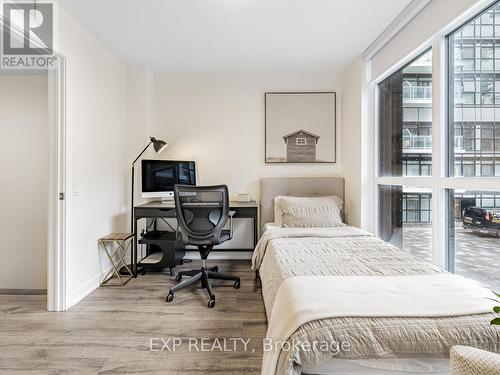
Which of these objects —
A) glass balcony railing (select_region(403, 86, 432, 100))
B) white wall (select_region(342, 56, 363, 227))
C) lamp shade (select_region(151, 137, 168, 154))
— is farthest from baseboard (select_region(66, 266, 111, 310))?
glass balcony railing (select_region(403, 86, 432, 100))

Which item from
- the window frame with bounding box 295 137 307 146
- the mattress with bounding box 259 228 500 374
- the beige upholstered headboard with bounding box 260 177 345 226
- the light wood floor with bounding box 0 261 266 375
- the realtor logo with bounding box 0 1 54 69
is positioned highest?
the realtor logo with bounding box 0 1 54 69

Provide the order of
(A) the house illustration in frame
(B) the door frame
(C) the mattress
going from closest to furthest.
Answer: (C) the mattress, (B) the door frame, (A) the house illustration in frame

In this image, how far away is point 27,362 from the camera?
1797mm

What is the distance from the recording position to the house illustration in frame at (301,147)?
385cm

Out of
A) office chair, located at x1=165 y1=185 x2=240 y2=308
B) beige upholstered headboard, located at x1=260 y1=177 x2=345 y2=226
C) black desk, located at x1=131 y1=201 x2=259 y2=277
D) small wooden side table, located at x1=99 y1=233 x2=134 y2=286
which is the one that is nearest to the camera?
office chair, located at x1=165 y1=185 x2=240 y2=308

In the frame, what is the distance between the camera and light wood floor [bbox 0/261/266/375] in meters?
1.77

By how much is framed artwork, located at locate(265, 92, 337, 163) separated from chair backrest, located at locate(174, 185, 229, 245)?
1247 mm

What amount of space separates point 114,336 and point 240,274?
5.10 feet

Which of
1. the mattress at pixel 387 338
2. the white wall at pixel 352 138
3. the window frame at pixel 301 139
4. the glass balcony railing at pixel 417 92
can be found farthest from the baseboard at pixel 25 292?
the glass balcony railing at pixel 417 92

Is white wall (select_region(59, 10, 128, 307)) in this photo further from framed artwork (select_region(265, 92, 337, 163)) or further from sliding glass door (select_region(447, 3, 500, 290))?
sliding glass door (select_region(447, 3, 500, 290))

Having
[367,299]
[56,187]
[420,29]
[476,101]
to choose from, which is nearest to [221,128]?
[56,187]

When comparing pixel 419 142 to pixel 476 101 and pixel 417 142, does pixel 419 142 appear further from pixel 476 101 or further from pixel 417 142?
pixel 476 101

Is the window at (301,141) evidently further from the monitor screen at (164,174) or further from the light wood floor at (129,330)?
the light wood floor at (129,330)

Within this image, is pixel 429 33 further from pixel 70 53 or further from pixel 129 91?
pixel 129 91
